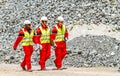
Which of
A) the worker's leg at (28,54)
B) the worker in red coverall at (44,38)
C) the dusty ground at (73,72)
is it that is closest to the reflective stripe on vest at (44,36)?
the worker in red coverall at (44,38)

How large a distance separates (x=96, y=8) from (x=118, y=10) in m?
1.30

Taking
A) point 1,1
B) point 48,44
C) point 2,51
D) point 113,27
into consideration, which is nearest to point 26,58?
point 48,44

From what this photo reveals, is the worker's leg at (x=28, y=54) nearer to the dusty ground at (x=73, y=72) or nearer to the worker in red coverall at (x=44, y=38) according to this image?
the dusty ground at (x=73, y=72)

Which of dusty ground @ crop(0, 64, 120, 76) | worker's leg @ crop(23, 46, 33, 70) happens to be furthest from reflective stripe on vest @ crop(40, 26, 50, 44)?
dusty ground @ crop(0, 64, 120, 76)

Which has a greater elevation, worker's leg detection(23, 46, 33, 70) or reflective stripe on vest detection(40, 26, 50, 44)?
reflective stripe on vest detection(40, 26, 50, 44)

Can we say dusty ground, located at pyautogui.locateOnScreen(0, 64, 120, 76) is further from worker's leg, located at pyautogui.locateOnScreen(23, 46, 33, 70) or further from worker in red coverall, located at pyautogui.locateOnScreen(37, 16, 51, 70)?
worker in red coverall, located at pyautogui.locateOnScreen(37, 16, 51, 70)

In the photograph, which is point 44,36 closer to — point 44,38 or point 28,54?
point 44,38

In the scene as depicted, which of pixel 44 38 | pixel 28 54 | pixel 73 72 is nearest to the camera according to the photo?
pixel 73 72

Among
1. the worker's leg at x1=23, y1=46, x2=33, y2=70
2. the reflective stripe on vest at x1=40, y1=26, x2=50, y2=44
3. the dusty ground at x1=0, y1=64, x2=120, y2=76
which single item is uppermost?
the reflective stripe on vest at x1=40, y1=26, x2=50, y2=44

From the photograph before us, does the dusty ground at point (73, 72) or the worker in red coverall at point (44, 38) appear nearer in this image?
the dusty ground at point (73, 72)

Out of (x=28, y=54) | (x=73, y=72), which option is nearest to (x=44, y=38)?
(x=28, y=54)

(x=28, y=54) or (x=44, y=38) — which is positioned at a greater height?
(x=44, y=38)

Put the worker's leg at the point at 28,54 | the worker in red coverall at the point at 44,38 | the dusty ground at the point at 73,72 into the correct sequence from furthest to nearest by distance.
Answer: the worker in red coverall at the point at 44,38 < the worker's leg at the point at 28,54 < the dusty ground at the point at 73,72

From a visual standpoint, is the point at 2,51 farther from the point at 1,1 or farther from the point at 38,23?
the point at 1,1
